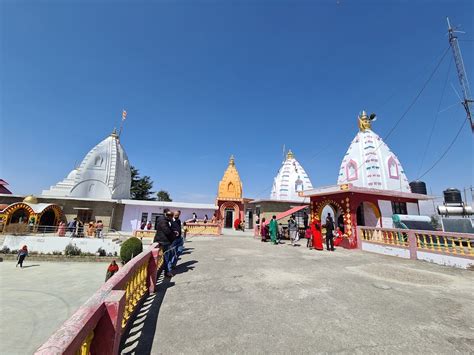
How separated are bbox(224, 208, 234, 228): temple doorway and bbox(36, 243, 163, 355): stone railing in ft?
75.9

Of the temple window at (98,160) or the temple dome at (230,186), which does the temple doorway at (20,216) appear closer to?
the temple window at (98,160)

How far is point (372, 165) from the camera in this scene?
18.6 meters

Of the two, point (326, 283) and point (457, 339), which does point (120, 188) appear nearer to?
point (326, 283)

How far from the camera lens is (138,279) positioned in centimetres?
432

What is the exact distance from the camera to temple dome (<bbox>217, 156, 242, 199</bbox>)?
27.6 metres

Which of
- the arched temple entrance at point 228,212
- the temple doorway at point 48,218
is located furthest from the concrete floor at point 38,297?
the arched temple entrance at point 228,212

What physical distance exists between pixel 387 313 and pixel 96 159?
31532 mm

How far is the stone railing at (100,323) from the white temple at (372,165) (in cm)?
1817

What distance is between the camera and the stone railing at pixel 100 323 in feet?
5.51

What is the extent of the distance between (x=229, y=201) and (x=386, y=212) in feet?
56.3

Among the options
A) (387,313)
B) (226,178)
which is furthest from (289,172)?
(387,313)

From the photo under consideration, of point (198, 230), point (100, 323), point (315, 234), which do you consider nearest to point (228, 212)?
point (198, 230)

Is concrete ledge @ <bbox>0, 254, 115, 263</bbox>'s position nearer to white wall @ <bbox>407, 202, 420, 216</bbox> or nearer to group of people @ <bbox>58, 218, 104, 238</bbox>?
group of people @ <bbox>58, 218, 104, 238</bbox>

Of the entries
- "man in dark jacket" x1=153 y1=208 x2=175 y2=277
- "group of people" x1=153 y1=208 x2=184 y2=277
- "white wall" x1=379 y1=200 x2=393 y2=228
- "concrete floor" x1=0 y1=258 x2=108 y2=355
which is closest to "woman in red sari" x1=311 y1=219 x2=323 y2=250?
"white wall" x1=379 y1=200 x2=393 y2=228
